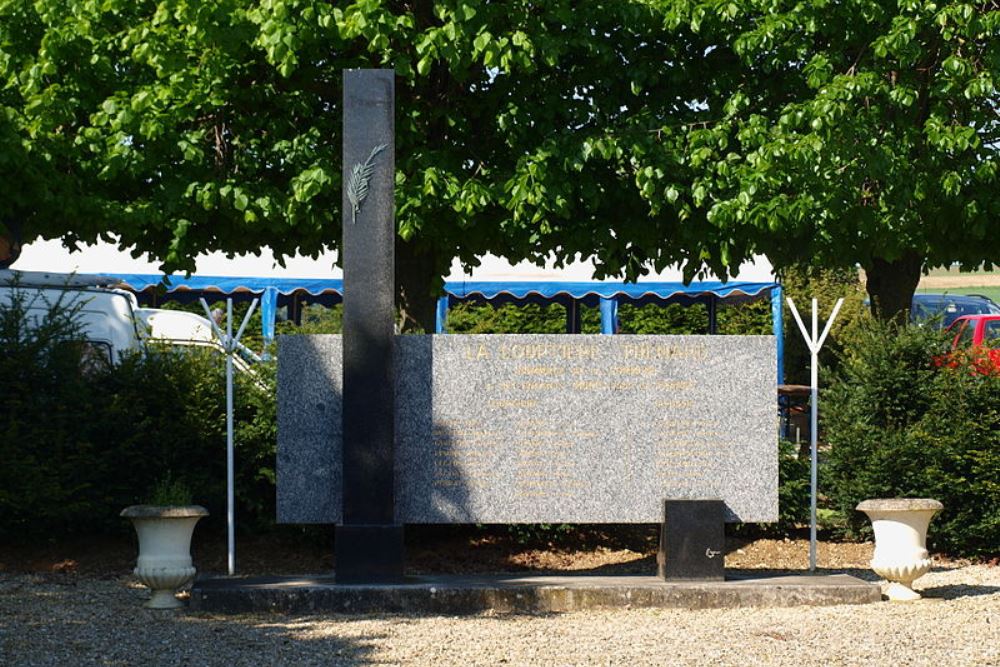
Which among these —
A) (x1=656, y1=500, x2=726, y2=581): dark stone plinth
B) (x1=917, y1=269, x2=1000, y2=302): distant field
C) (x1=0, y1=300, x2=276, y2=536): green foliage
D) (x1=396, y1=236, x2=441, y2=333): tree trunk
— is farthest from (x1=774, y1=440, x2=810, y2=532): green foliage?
(x1=917, y1=269, x2=1000, y2=302): distant field

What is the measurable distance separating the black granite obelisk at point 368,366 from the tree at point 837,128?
3.57 m

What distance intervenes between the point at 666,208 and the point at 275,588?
5783 mm

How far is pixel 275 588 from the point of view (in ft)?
29.5

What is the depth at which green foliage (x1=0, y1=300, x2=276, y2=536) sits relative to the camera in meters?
10.5

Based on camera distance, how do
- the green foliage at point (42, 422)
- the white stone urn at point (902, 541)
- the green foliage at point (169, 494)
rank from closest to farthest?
1. the white stone urn at point (902, 541)
2. the green foliage at point (169, 494)
3. the green foliage at point (42, 422)

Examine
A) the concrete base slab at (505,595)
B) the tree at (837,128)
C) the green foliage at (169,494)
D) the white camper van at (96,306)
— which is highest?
the tree at (837,128)

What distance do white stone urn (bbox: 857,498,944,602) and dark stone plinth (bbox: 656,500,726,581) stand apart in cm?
100

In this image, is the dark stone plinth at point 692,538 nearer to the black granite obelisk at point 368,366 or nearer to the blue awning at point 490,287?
the black granite obelisk at point 368,366

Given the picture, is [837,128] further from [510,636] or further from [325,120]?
[510,636]

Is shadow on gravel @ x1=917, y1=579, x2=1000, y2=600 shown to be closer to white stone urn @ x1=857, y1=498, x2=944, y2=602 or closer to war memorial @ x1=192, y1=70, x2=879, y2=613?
white stone urn @ x1=857, y1=498, x2=944, y2=602

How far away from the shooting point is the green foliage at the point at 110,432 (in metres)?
10.5

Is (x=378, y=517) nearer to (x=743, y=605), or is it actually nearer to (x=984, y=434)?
A: (x=743, y=605)

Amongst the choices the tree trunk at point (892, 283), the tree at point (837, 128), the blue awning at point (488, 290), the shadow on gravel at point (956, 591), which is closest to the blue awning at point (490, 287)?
the blue awning at point (488, 290)

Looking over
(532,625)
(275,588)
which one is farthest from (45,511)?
(532,625)
